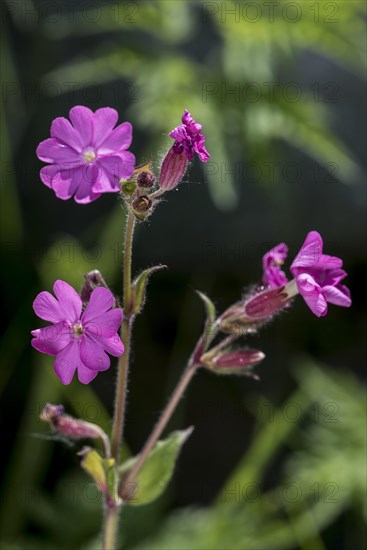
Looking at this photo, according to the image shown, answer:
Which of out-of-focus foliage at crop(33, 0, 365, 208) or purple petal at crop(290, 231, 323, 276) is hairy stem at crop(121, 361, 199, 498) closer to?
purple petal at crop(290, 231, 323, 276)

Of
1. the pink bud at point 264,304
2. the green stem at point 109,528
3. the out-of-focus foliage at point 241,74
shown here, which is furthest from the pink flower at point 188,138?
the out-of-focus foliage at point 241,74

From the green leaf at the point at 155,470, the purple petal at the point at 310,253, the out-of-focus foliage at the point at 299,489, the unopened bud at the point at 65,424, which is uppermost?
the purple petal at the point at 310,253

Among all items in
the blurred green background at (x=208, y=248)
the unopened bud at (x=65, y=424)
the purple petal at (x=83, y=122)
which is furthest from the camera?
the blurred green background at (x=208, y=248)

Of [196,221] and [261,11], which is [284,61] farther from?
[196,221]

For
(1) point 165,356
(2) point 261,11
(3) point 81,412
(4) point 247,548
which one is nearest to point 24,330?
(3) point 81,412

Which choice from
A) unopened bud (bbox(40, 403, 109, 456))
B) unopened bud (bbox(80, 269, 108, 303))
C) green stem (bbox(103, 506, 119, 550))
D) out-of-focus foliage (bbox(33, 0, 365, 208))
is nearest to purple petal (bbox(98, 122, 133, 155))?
unopened bud (bbox(80, 269, 108, 303))

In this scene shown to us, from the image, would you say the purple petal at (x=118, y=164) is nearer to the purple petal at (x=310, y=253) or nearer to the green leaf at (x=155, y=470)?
the purple petal at (x=310, y=253)
